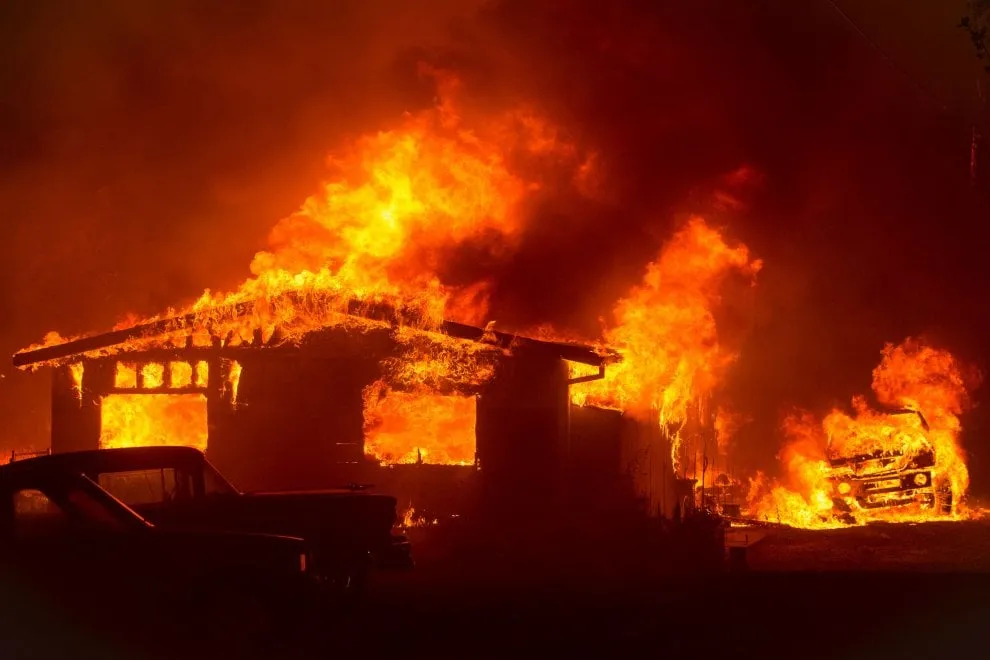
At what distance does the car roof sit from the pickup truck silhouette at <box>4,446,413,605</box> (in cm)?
1

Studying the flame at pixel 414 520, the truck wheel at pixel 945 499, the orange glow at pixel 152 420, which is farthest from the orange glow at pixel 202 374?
the truck wheel at pixel 945 499

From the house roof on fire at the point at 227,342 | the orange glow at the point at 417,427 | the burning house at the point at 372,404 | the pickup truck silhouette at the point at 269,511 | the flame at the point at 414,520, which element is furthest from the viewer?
the orange glow at the point at 417,427

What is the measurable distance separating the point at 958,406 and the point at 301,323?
49.6 ft

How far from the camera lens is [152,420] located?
19750mm

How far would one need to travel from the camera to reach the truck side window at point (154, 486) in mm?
11109

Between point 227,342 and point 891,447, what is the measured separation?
1273cm

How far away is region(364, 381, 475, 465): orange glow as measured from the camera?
1769 cm

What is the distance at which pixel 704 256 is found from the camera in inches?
917

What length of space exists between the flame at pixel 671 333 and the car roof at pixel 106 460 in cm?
873

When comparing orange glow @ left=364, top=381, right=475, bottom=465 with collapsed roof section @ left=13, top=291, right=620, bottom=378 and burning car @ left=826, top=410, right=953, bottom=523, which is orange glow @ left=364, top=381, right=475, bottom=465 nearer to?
collapsed roof section @ left=13, top=291, right=620, bottom=378

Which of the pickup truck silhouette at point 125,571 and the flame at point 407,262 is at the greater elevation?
the flame at point 407,262

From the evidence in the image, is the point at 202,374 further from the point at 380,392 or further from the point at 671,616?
the point at 671,616

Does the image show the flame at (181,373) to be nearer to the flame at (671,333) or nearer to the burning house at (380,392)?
the burning house at (380,392)

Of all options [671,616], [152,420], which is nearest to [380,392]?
[152,420]
